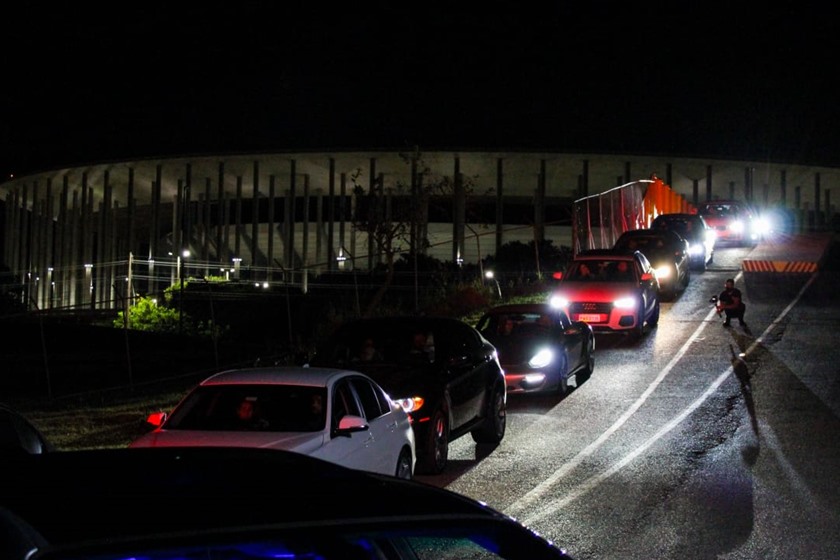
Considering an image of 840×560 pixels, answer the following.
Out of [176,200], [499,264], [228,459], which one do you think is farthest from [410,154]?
[228,459]

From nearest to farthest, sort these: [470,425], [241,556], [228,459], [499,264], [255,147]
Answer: [241,556] < [228,459] < [470,425] < [499,264] < [255,147]

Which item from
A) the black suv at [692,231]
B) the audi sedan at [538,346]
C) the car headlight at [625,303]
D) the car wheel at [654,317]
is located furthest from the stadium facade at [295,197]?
the audi sedan at [538,346]

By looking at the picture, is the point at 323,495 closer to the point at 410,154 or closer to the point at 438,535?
the point at 438,535

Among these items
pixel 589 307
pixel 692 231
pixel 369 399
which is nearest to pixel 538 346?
pixel 589 307

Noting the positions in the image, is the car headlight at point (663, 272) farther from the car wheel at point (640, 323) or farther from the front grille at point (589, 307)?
the front grille at point (589, 307)

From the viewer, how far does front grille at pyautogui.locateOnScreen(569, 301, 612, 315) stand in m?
23.7

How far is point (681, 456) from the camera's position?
498 inches

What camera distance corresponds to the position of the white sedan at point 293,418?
8.94 metres

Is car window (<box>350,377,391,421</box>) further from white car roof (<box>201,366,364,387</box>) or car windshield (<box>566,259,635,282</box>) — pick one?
car windshield (<box>566,259,635,282</box>)

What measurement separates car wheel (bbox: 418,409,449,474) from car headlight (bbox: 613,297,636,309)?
11.9 metres

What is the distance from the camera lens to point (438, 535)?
280cm

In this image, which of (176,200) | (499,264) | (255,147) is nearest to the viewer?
(499,264)

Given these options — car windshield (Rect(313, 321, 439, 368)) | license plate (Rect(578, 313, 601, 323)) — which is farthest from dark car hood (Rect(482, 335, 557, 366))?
license plate (Rect(578, 313, 601, 323))

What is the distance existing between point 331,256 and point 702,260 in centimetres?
3229
